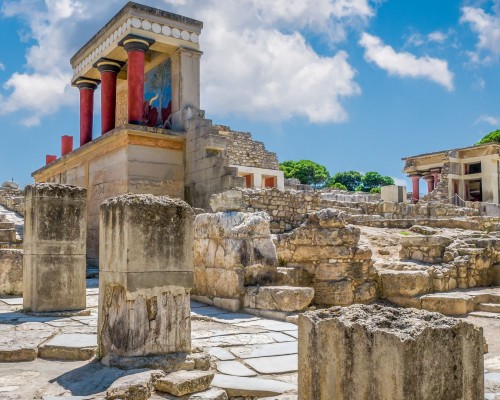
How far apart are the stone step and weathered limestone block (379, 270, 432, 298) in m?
0.85

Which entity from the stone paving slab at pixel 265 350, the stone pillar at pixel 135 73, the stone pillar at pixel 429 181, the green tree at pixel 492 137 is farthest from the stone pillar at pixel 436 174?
the stone paving slab at pixel 265 350

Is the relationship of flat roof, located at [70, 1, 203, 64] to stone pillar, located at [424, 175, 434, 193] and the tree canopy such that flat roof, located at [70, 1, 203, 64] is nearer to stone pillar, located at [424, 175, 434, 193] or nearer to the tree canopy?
stone pillar, located at [424, 175, 434, 193]

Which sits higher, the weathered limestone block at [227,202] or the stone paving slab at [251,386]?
the weathered limestone block at [227,202]

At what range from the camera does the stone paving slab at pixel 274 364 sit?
4199 mm

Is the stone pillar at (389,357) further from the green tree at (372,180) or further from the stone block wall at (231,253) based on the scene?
the green tree at (372,180)

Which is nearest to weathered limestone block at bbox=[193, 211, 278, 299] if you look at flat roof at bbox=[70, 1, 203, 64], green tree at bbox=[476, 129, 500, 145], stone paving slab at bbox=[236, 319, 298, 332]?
stone paving slab at bbox=[236, 319, 298, 332]

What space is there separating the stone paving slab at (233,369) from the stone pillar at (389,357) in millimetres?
1137

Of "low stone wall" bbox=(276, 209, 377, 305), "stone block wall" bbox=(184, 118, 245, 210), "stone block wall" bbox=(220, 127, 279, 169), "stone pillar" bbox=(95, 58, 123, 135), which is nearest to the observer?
"low stone wall" bbox=(276, 209, 377, 305)

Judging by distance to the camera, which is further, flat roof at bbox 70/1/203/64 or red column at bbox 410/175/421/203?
red column at bbox 410/175/421/203

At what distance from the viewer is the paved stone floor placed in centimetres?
374

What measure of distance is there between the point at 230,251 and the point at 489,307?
4.28 metres

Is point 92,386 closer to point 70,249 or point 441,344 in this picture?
point 441,344

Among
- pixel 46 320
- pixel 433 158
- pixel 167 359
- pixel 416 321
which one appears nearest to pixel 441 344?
pixel 416 321

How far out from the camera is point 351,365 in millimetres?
2770
